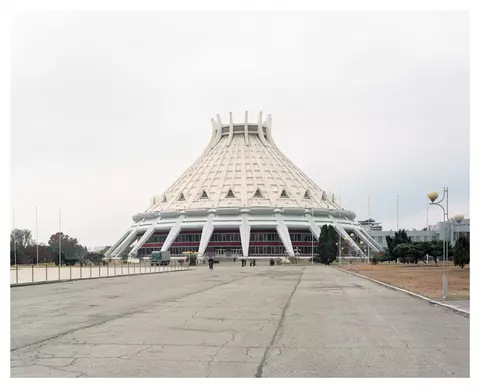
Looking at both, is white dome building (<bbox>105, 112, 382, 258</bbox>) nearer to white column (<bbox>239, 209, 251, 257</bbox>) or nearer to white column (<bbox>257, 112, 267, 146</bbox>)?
white column (<bbox>239, 209, 251, 257</bbox>)

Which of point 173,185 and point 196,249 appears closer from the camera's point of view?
point 196,249

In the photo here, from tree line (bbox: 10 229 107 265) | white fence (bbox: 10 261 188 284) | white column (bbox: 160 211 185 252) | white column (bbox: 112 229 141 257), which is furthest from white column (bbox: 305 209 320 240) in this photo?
white fence (bbox: 10 261 188 284)

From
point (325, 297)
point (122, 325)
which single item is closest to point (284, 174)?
point (325, 297)

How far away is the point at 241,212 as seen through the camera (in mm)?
108688

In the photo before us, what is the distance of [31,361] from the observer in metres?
9.64

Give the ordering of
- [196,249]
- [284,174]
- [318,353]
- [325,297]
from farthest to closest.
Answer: [284,174], [196,249], [325,297], [318,353]

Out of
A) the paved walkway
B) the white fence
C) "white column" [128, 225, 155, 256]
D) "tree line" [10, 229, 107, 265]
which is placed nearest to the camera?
the paved walkway

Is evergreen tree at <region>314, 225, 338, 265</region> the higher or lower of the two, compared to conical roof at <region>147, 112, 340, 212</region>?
lower

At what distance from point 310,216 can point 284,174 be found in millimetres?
17425

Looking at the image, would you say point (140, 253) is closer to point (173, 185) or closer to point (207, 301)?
point (173, 185)

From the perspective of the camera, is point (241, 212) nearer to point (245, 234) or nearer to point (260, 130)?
point (245, 234)

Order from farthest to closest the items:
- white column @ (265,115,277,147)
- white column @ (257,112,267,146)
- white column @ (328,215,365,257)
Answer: white column @ (265,115,277,147)
white column @ (257,112,267,146)
white column @ (328,215,365,257)

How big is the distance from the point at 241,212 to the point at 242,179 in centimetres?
1393

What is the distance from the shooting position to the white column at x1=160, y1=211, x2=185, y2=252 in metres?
105
